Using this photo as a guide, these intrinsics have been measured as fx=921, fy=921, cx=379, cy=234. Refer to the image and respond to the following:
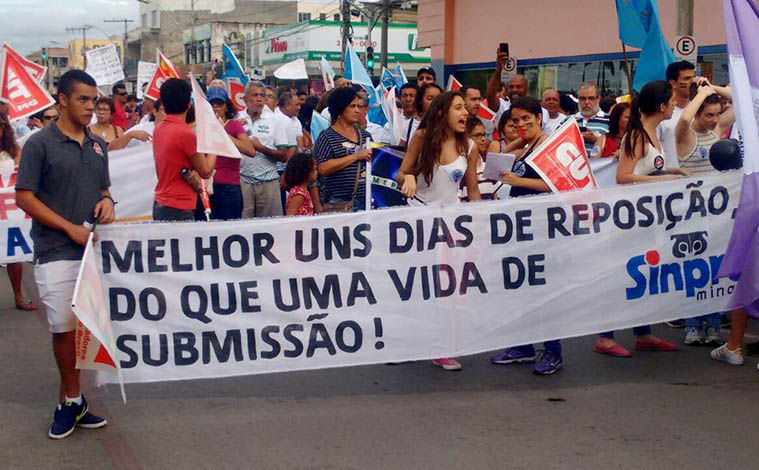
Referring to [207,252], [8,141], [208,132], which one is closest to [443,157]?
[208,132]

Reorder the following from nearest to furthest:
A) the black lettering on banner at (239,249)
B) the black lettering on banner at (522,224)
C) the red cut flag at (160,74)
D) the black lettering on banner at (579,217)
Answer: the black lettering on banner at (239,249) → the black lettering on banner at (522,224) → the black lettering on banner at (579,217) → the red cut flag at (160,74)

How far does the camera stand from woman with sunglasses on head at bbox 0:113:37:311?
8.38m

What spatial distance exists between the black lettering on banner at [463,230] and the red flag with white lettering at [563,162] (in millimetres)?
605

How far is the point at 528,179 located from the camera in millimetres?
6309

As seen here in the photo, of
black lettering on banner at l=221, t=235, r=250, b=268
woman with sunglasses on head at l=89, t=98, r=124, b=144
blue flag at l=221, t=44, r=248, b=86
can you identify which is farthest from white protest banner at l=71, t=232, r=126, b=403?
blue flag at l=221, t=44, r=248, b=86

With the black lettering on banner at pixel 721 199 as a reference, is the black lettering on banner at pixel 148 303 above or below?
below

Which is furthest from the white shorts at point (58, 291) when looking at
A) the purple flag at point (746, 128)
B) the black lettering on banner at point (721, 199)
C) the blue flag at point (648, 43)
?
the blue flag at point (648, 43)

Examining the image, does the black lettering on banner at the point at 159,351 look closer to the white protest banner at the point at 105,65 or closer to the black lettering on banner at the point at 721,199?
the black lettering on banner at the point at 721,199

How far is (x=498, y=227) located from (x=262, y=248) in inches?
60.7

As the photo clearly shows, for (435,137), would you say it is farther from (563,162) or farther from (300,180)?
(300,180)

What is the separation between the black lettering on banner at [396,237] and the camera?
5707 mm

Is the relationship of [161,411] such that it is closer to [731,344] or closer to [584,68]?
[731,344]

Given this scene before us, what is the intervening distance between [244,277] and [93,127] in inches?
212

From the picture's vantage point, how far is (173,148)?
20.7ft
